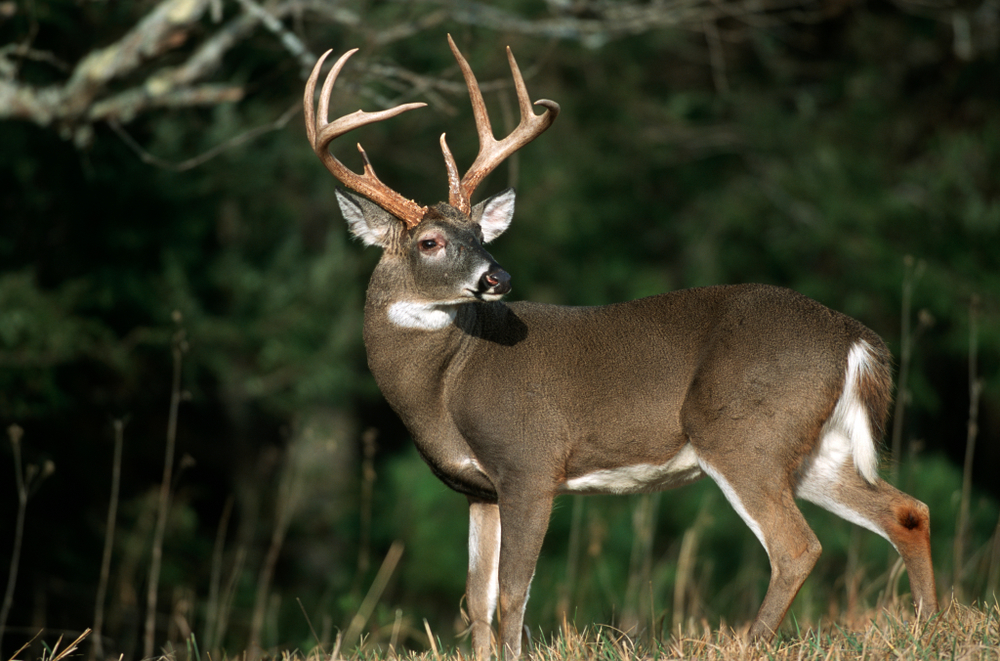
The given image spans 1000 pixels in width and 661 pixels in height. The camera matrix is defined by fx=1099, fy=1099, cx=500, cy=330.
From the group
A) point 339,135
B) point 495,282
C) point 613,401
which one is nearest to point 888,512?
point 613,401

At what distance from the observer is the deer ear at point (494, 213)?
15.2ft

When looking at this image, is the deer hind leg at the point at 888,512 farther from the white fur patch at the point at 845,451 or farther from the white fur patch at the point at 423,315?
the white fur patch at the point at 423,315

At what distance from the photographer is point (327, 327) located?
8625 mm

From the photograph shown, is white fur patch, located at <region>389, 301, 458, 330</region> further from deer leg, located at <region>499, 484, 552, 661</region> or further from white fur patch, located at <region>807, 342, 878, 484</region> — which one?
white fur patch, located at <region>807, 342, 878, 484</region>

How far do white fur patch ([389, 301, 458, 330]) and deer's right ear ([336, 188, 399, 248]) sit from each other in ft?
1.08

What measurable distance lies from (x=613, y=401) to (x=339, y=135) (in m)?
1.46

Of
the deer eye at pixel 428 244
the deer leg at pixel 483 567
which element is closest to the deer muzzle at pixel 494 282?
the deer eye at pixel 428 244

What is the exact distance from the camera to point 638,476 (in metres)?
3.99

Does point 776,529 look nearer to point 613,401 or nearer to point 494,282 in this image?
point 613,401

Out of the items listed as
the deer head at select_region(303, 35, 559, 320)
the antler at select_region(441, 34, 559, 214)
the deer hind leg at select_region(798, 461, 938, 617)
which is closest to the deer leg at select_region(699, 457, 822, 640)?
the deer hind leg at select_region(798, 461, 938, 617)

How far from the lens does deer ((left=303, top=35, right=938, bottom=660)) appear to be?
12.3ft

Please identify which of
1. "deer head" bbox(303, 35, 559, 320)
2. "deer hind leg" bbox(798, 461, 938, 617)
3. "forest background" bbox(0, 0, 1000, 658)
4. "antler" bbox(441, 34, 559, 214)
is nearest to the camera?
"deer hind leg" bbox(798, 461, 938, 617)

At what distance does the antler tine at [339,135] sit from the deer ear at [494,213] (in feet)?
1.19

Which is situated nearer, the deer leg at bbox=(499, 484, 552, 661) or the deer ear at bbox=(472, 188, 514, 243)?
the deer leg at bbox=(499, 484, 552, 661)
